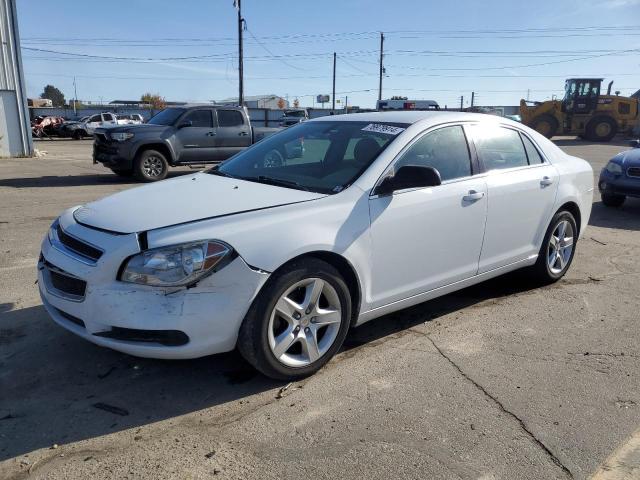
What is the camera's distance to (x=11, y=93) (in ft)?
60.2

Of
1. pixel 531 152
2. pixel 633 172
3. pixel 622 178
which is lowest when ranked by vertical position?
pixel 622 178

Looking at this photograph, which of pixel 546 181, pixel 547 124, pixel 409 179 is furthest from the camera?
pixel 547 124

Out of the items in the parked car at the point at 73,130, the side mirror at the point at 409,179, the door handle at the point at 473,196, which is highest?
the side mirror at the point at 409,179

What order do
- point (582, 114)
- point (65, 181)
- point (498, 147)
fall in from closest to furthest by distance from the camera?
point (498, 147) → point (65, 181) → point (582, 114)

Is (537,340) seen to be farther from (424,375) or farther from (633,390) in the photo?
(424,375)

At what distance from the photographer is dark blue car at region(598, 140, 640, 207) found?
8.84m

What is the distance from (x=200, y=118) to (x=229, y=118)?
75 centimetres

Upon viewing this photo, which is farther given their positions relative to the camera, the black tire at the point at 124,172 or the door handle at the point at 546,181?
the black tire at the point at 124,172

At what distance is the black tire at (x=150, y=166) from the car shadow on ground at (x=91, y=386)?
877 centimetres

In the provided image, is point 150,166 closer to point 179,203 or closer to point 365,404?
point 179,203

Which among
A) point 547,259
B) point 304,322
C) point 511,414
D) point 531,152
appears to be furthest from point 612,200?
point 304,322

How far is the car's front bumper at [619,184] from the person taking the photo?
883cm

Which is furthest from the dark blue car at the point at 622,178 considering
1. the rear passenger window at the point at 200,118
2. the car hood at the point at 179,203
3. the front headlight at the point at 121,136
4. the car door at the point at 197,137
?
the front headlight at the point at 121,136

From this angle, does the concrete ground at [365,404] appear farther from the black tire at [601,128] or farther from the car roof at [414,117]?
the black tire at [601,128]
